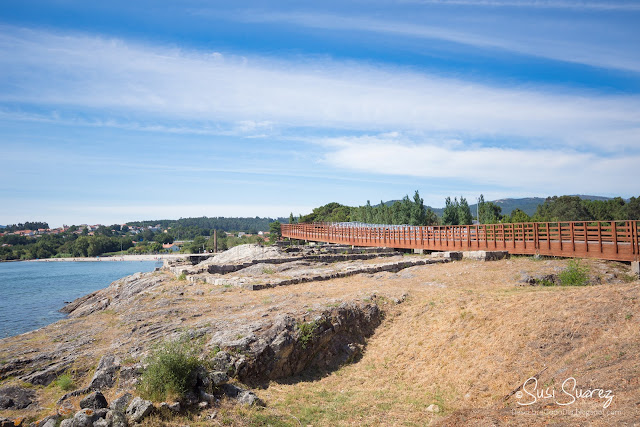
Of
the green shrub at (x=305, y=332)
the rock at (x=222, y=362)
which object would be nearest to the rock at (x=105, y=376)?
the rock at (x=222, y=362)

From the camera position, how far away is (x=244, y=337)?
37.2 ft

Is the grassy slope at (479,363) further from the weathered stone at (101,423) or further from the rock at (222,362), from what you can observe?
the weathered stone at (101,423)

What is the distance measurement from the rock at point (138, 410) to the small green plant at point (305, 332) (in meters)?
4.81

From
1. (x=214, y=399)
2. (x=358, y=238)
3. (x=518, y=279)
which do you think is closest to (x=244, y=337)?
(x=214, y=399)

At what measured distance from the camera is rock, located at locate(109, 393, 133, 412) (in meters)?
7.97

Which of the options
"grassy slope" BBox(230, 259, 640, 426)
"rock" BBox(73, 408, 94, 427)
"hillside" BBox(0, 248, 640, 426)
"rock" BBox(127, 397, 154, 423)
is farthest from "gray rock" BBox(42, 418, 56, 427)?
"grassy slope" BBox(230, 259, 640, 426)

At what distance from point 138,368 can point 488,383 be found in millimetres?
8200

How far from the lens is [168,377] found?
8617 mm

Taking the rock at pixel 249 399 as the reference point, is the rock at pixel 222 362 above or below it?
above

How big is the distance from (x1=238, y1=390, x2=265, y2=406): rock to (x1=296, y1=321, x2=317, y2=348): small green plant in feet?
8.77

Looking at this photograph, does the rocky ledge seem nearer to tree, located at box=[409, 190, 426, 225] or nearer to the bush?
the bush

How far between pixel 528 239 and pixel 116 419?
27.7 m

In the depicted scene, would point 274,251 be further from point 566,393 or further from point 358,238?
point 566,393

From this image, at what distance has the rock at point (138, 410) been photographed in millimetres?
7684
